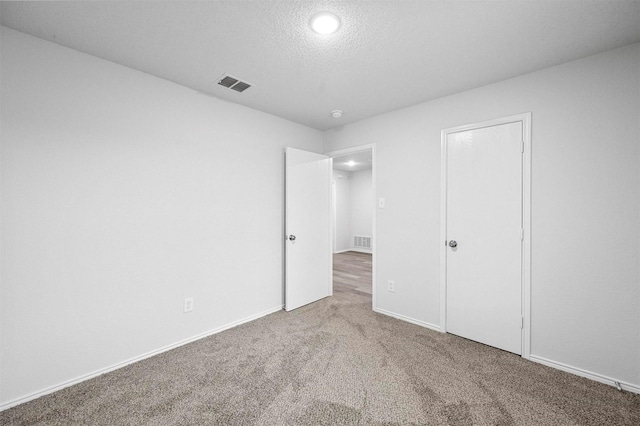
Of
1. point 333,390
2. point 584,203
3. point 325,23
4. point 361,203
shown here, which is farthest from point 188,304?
point 361,203

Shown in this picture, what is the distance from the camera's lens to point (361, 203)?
26.0 feet

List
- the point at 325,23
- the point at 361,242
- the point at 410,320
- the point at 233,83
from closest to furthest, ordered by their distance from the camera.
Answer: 1. the point at 325,23
2. the point at 233,83
3. the point at 410,320
4. the point at 361,242

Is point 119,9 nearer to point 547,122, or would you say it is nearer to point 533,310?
point 547,122

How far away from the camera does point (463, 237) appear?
8.34 ft

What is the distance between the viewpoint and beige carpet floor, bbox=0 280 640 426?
1.55 metres

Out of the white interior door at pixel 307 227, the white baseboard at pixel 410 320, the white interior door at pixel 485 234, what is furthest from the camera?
the white interior door at pixel 307 227

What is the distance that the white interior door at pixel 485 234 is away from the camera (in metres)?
2.25

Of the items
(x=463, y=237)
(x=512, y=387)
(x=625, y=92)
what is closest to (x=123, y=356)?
(x=512, y=387)

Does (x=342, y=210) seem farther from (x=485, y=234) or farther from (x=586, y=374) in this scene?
(x=586, y=374)

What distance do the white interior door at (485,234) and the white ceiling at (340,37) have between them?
0.63m

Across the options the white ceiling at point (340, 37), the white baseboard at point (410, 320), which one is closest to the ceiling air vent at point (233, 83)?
the white ceiling at point (340, 37)

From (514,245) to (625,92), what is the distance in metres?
1.29

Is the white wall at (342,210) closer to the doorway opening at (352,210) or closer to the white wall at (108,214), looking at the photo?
the doorway opening at (352,210)

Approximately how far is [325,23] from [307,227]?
2.31 meters
